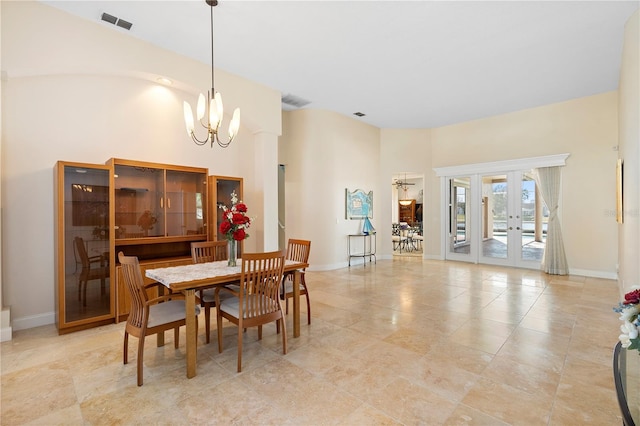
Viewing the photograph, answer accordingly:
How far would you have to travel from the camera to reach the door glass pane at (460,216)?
26.2 ft

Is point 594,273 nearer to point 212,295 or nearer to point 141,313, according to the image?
point 212,295

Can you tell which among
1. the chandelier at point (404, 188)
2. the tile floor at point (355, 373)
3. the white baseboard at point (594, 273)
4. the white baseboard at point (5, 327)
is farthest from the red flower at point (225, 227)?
the chandelier at point (404, 188)

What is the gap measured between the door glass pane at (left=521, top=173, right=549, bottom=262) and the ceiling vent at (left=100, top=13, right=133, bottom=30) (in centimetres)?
803

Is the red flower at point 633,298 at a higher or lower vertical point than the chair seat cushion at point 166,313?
higher

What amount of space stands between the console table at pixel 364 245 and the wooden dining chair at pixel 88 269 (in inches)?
200

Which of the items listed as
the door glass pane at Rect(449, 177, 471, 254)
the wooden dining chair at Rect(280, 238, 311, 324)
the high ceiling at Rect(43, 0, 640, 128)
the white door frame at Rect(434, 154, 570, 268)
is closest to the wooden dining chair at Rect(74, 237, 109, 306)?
the wooden dining chair at Rect(280, 238, 311, 324)

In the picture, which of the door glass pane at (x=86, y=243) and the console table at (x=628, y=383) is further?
the door glass pane at (x=86, y=243)

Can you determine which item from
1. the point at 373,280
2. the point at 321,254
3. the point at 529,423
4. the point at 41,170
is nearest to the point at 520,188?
the point at 373,280

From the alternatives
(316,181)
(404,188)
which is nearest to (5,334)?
(316,181)

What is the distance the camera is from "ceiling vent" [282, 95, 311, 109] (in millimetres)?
6136

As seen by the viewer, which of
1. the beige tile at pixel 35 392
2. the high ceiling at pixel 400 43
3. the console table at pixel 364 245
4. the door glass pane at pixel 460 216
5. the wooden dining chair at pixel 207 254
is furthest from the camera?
the door glass pane at pixel 460 216

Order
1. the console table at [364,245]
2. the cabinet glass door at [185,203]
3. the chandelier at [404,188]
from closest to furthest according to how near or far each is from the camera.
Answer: the cabinet glass door at [185,203], the console table at [364,245], the chandelier at [404,188]

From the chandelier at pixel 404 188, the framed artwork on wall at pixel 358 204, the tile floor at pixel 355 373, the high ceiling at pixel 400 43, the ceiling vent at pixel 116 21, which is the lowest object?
the tile floor at pixel 355 373

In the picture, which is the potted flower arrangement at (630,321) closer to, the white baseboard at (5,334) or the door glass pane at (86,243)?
the door glass pane at (86,243)
